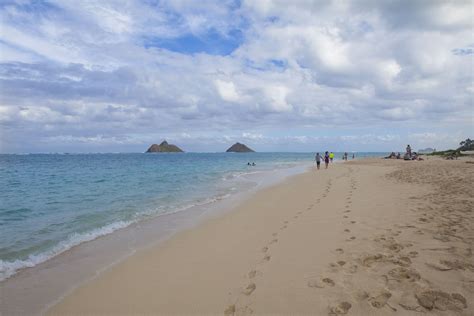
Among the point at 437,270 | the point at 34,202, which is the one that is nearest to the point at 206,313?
the point at 437,270

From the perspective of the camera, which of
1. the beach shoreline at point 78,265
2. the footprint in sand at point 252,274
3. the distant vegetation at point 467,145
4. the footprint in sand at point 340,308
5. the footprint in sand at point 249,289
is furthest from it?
the distant vegetation at point 467,145

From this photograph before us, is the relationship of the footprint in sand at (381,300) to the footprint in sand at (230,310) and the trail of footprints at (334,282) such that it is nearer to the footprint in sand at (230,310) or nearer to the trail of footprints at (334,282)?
the trail of footprints at (334,282)

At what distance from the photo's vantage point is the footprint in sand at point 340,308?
3805 mm

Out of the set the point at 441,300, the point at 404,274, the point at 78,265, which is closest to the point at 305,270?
the point at 404,274

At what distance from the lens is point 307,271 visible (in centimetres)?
513

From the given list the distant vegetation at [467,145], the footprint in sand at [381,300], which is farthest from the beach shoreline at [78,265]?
the distant vegetation at [467,145]

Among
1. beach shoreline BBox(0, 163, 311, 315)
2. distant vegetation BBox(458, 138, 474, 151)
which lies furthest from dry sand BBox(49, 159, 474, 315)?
distant vegetation BBox(458, 138, 474, 151)

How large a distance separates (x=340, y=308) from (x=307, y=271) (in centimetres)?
125

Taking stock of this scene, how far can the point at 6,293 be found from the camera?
536cm

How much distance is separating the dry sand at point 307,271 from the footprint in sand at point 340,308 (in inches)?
0.5

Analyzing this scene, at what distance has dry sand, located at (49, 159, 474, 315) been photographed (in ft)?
13.4

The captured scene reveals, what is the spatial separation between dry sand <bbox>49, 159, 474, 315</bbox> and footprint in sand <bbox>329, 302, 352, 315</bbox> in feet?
0.04

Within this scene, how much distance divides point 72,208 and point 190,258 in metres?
9.41

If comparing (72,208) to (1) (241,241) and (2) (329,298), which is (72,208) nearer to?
(1) (241,241)
